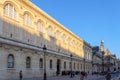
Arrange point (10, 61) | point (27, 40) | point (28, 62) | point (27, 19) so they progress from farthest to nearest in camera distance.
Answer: point (27, 19) → point (28, 62) → point (27, 40) → point (10, 61)

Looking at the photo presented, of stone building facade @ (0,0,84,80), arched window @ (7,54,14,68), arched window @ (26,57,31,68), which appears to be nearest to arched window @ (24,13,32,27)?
stone building facade @ (0,0,84,80)

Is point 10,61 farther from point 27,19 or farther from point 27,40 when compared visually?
point 27,19

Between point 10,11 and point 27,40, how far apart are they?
22.1 ft

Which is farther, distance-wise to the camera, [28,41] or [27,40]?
[28,41]

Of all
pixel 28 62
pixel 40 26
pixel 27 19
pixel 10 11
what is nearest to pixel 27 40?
pixel 27 19

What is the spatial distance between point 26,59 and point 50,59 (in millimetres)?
11741

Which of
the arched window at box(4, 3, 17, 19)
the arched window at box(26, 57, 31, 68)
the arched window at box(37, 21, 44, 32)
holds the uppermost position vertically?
the arched window at box(4, 3, 17, 19)

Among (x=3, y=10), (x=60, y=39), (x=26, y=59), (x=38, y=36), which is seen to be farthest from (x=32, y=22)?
(x=60, y=39)

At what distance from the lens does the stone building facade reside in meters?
34.1

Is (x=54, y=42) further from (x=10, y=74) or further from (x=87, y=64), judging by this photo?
(x=87, y=64)

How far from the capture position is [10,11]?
118 ft

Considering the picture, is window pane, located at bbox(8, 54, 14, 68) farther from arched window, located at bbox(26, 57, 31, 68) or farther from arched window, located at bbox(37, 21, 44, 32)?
arched window, located at bbox(37, 21, 44, 32)

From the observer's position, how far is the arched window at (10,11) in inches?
1374

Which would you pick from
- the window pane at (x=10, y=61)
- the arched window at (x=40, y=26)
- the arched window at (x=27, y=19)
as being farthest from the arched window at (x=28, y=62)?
the arched window at (x=40, y=26)
